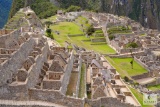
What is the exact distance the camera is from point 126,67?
51469 millimetres

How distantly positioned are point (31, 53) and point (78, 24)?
52537 millimetres

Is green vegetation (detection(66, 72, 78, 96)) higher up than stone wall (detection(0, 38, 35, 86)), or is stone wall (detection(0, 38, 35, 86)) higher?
stone wall (detection(0, 38, 35, 86))

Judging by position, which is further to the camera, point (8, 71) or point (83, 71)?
point (83, 71)

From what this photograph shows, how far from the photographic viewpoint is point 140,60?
5534cm

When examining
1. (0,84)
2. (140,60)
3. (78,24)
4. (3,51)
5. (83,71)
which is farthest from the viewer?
(78,24)

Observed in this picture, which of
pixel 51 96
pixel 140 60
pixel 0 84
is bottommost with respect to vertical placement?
pixel 140 60

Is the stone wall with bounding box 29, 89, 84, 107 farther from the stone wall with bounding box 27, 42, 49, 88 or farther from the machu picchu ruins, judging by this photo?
the stone wall with bounding box 27, 42, 49, 88

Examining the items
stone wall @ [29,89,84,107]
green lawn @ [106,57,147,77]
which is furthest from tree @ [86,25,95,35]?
stone wall @ [29,89,84,107]

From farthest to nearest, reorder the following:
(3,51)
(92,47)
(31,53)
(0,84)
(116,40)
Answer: (116,40)
(92,47)
(31,53)
(3,51)
(0,84)

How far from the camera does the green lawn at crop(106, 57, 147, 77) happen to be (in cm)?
4828

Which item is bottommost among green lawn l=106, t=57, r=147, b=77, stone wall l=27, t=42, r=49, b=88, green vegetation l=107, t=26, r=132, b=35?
green lawn l=106, t=57, r=147, b=77

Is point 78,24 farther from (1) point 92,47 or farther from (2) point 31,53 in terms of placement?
(2) point 31,53

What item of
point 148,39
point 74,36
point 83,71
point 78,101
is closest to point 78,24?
point 74,36

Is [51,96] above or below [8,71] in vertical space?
below
